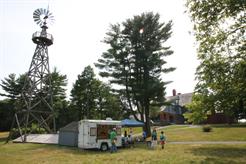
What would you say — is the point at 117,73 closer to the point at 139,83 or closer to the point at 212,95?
the point at 139,83

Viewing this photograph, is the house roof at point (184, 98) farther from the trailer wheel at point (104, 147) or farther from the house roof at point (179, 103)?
the trailer wheel at point (104, 147)

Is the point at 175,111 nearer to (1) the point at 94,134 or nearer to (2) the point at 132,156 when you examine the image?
(1) the point at 94,134

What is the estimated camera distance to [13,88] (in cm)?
5594

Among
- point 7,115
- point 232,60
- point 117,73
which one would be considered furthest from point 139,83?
point 7,115

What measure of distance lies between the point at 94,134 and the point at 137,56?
1617cm

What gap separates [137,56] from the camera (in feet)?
114

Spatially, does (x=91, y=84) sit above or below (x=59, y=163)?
above

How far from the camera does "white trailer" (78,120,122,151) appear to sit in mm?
21344

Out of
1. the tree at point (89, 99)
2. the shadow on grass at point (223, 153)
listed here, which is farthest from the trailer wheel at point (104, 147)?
the tree at point (89, 99)

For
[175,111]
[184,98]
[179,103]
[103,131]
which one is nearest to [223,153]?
[103,131]

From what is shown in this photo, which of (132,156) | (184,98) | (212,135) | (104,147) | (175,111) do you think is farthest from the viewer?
(184,98)

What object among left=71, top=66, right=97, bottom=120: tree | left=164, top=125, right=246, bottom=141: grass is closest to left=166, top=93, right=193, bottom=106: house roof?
left=71, top=66, right=97, bottom=120: tree

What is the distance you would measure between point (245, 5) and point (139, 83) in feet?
62.6

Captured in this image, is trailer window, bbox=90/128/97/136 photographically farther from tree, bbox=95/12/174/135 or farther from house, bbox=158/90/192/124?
house, bbox=158/90/192/124
